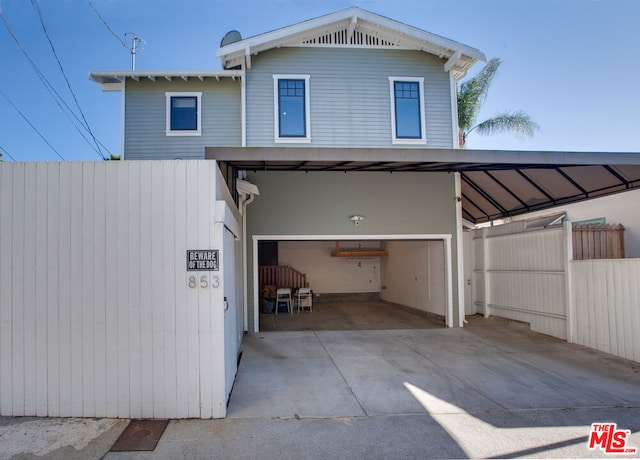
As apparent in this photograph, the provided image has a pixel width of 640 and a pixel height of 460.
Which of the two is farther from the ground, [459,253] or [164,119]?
[164,119]

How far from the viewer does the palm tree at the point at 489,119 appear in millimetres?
15852

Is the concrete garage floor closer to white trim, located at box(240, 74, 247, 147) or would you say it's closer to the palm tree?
white trim, located at box(240, 74, 247, 147)

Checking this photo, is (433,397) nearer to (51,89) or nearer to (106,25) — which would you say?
(106,25)

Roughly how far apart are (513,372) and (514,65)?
1267cm

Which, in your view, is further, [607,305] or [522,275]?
[522,275]

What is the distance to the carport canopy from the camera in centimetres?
510

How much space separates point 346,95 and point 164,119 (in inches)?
172

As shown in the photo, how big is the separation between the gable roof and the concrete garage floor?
6527 mm

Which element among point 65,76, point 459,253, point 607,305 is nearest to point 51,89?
point 65,76

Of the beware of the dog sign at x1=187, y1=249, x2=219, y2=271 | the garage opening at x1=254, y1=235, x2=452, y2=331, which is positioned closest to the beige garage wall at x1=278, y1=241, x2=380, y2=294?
the garage opening at x1=254, y1=235, x2=452, y2=331

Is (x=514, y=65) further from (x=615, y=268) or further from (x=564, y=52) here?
(x=615, y=268)

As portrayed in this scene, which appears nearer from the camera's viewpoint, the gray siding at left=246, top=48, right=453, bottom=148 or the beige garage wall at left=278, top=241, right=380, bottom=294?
the gray siding at left=246, top=48, right=453, bottom=148

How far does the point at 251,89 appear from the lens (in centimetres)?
947

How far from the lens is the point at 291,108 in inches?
374
